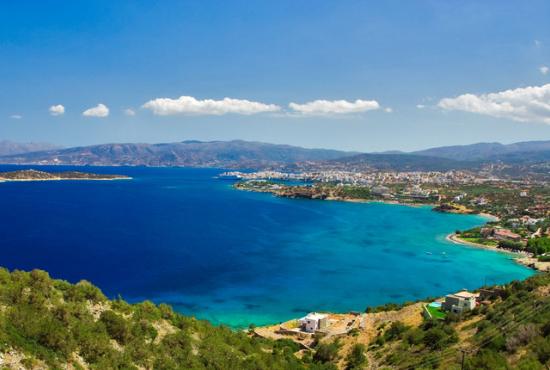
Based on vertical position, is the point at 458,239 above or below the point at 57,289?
below

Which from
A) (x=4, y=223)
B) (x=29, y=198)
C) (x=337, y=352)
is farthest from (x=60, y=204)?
(x=337, y=352)

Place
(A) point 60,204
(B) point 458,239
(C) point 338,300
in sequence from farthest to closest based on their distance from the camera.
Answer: (A) point 60,204 → (B) point 458,239 → (C) point 338,300

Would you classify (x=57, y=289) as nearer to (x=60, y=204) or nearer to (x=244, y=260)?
(x=244, y=260)

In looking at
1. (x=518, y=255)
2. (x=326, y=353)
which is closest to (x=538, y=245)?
(x=518, y=255)

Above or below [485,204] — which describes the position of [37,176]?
above

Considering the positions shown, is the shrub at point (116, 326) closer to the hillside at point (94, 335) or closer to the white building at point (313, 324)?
the hillside at point (94, 335)

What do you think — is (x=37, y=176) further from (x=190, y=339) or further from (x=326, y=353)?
(x=190, y=339)

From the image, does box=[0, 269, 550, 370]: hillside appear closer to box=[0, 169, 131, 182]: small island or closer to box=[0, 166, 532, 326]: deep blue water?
box=[0, 166, 532, 326]: deep blue water
